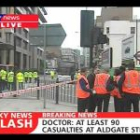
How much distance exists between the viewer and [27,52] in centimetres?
2503

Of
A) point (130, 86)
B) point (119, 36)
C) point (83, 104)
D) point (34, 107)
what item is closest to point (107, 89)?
point (83, 104)

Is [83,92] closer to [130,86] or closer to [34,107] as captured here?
[130,86]

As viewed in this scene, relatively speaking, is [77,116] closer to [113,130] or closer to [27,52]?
[113,130]

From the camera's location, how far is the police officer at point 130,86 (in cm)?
1088

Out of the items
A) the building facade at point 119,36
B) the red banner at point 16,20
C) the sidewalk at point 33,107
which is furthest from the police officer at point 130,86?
the building facade at point 119,36

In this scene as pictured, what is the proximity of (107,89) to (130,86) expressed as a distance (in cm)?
84

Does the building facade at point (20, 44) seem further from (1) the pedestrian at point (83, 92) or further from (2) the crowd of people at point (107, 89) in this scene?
(2) the crowd of people at point (107, 89)

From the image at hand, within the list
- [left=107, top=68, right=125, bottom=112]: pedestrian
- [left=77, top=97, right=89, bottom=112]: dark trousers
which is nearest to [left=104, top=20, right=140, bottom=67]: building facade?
[left=107, top=68, right=125, bottom=112]: pedestrian

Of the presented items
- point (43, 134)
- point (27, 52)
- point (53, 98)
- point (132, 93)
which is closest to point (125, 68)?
point (132, 93)

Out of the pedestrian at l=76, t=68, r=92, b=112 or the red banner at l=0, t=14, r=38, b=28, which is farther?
the pedestrian at l=76, t=68, r=92, b=112

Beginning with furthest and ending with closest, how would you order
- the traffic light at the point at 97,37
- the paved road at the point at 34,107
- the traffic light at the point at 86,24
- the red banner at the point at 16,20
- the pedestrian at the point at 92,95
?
the paved road at the point at 34,107, the pedestrian at the point at 92,95, the red banner at the point at 16,20, the traffic light at the point at 97,37, the traffic light at the point at 86,24

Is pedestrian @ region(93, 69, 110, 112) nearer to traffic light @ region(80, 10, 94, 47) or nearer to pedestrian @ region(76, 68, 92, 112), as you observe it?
pedestrian @ region(76, 68, 92, 112)

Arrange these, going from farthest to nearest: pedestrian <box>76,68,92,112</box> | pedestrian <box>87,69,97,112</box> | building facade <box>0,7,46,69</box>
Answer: pedestrian <box>87,69,97,112</box> < pedestrian <box>76,68,92,112</box> < building facade <box>0,7,46,69</box>

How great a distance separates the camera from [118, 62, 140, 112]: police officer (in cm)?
1088
